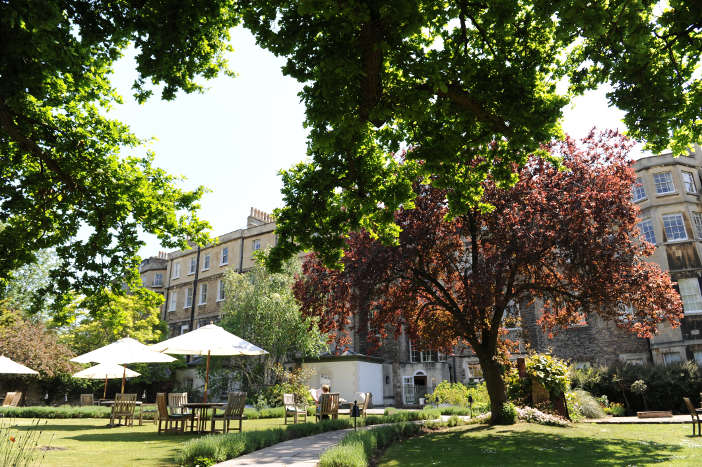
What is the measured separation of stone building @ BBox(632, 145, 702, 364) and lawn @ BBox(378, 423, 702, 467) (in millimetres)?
12989

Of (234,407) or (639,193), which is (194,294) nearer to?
(234,407)

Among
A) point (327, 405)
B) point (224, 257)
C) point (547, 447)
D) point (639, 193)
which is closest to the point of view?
point (547, 447)

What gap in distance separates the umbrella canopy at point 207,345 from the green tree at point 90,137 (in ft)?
9.25

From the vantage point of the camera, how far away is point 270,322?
2633 centimetres

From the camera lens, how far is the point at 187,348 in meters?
12.8

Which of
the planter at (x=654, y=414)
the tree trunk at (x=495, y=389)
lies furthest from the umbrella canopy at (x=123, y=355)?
the planter at (x=654, y=414)

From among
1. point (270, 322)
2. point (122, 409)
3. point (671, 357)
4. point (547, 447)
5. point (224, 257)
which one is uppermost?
point (224, 257)

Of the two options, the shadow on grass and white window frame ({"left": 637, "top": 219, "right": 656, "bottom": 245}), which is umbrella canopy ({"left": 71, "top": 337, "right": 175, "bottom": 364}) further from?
white window frame ({"left": 637, "top": 219, "right": 656, "bottom": 245})

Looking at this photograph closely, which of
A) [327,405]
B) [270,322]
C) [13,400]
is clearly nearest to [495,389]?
[327,405]

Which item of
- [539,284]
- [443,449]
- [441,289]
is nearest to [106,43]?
[443,449]

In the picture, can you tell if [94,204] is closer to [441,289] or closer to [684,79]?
[441,289]

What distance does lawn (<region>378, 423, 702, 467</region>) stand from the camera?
26.9ft

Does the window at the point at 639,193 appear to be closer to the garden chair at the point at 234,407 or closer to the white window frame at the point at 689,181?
the white window frame at the point at 689,181

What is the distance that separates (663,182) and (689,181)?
163 cm
